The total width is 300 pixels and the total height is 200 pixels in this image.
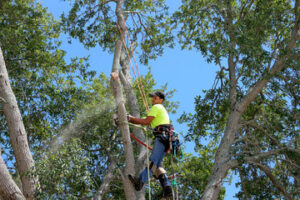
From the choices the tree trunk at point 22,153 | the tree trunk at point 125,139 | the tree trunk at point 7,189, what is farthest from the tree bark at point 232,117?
the tree trunk at point 7,189

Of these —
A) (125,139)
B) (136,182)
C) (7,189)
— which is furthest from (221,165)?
(7,189)

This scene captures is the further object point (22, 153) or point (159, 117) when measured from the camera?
point (159, 117)

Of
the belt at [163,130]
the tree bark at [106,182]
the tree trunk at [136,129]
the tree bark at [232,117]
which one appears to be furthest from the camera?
the tree bark at [106,182]

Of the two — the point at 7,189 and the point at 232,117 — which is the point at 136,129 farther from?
the point at 232,117

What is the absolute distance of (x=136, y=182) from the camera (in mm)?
5188

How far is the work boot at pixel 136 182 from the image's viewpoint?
5133 mm

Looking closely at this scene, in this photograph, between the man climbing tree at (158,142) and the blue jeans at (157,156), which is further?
the man climbing tree at (158,142)

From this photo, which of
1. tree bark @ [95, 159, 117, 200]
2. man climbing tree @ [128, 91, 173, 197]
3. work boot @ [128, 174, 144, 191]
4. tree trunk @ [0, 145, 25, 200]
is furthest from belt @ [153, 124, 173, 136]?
tree bark @ [95, 159, 117, 200]

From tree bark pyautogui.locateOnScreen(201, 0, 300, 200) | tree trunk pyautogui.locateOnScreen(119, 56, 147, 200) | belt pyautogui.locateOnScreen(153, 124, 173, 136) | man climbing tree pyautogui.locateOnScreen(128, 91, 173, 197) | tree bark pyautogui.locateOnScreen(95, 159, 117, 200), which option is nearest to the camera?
man climbing tree pyautogui.locateOnScreen(128, 91, 173, 197)

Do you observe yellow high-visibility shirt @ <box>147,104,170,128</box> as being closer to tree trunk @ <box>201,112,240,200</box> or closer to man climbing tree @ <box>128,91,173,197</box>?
man climbing tree @ <box>128,91,173,197</box>

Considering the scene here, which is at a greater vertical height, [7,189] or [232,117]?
[232,117]

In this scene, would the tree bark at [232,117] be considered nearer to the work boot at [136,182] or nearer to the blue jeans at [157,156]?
the blue jeans at [157,156]

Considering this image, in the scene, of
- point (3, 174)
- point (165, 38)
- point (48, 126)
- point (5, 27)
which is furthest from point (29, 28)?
point (3, 174)

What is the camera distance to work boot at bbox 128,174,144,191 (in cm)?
513
